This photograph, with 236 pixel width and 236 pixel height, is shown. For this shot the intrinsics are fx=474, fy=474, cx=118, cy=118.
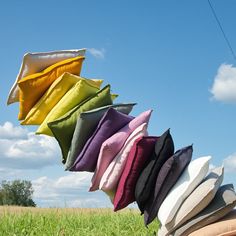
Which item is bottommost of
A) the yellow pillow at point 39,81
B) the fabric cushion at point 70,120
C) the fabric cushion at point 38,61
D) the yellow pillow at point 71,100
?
the fabric cushion at point 70,120

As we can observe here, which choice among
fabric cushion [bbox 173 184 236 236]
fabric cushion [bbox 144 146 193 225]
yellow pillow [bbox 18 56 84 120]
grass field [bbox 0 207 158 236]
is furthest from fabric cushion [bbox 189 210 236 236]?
grass field [bbox 0 207 158 236]

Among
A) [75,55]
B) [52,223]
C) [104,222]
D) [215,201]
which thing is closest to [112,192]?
[215,201]

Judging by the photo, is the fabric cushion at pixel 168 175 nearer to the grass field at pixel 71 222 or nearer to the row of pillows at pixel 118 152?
the row of pillows at pixel 118 152

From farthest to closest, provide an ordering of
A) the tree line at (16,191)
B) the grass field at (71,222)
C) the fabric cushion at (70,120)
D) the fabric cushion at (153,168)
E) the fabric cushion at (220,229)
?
the tree line at (16,191), the grass field at (71,222), the fabric cushion at (70,120), the fabric cushion at (153,168), the fabric cushion at (220,229)

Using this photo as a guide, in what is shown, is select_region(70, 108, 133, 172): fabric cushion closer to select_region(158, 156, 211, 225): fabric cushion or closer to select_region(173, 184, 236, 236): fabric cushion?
select_region(158, 156, 211, 225): fabric cushion

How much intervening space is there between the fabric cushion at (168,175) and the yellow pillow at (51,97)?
505 mm

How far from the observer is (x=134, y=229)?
16.1 feet

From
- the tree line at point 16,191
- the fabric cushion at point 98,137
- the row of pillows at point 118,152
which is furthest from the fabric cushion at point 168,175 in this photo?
the tree line at point 16,191

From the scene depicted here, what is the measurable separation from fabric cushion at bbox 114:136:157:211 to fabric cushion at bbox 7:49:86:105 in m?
0.59

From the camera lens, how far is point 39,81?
6.64 ft

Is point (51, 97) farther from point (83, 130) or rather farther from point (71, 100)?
point (83, 130)

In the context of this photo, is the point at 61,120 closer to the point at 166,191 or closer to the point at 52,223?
the point at 166,191

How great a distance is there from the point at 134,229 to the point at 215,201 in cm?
332

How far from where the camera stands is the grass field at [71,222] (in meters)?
4.50
